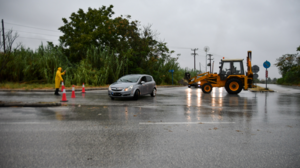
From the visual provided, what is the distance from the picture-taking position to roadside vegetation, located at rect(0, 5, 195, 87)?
2577cm

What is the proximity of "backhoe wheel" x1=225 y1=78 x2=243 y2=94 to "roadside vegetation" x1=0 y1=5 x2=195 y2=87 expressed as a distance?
13659 mm

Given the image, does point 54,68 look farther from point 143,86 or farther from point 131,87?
point 131,87

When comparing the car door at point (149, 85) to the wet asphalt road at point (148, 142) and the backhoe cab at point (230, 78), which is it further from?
the wet asphalt road at point (148, 142)

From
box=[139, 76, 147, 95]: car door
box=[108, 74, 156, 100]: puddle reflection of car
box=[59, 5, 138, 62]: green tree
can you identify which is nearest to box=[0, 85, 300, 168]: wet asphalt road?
box=[108, 74, 156, 100]: puddle reflection of car

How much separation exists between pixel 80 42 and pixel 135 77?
69.7ft

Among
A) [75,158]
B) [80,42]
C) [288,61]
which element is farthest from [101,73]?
[288,61]

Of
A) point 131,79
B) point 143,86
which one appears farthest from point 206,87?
point 131,79

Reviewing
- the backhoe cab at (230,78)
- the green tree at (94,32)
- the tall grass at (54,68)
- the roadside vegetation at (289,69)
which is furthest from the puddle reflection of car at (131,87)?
the roadside vegetation at (289,69)

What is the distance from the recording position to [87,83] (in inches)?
1016

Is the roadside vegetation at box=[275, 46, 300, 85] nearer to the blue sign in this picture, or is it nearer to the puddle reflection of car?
the blue sign

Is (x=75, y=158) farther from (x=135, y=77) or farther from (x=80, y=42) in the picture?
(x=80, y=42)

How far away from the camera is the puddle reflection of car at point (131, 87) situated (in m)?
13.0

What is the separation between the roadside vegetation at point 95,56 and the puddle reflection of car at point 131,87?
39.1 feet

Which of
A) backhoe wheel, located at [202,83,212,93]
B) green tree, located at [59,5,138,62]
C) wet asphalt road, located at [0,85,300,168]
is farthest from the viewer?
green tree, located at [59,5,138,62]
